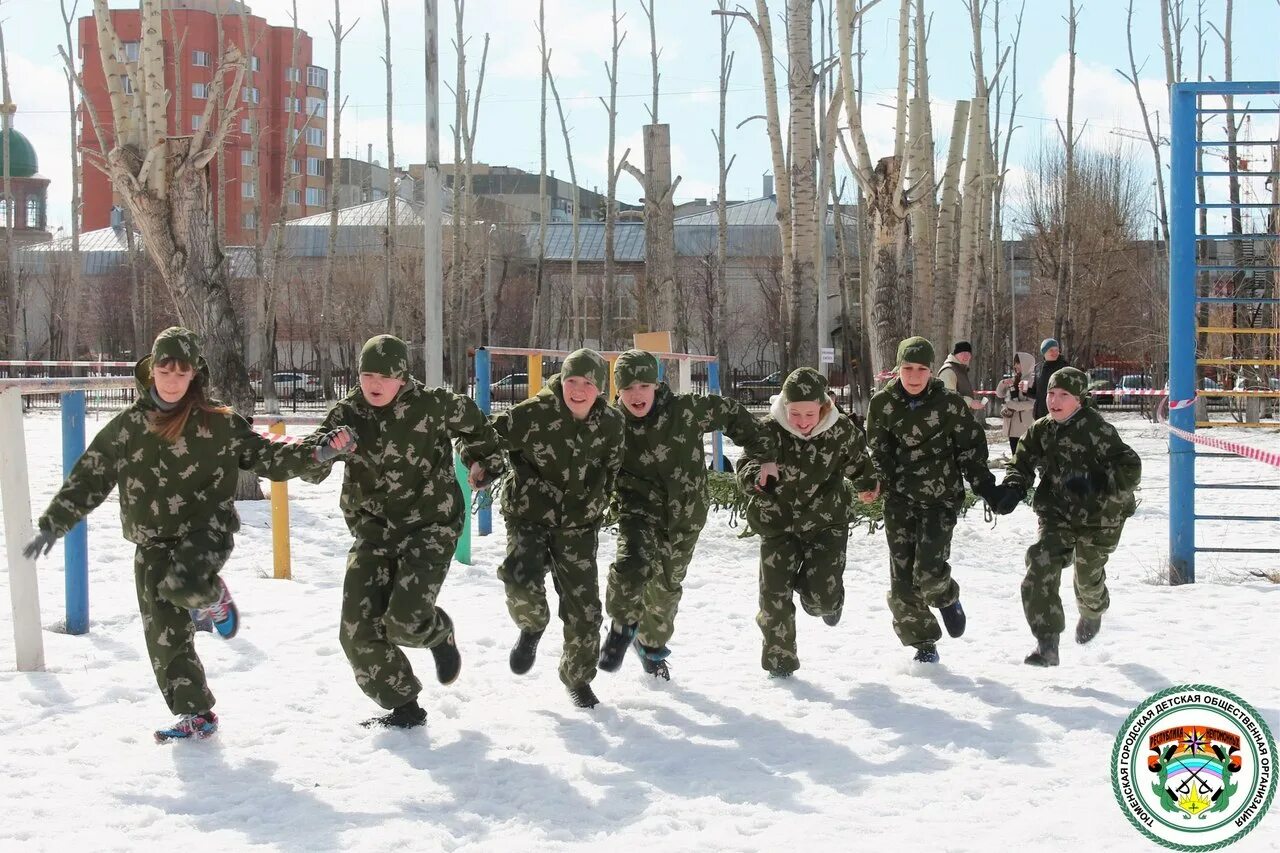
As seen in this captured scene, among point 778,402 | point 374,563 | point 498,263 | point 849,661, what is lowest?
point 849,661

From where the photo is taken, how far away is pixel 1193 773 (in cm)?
393

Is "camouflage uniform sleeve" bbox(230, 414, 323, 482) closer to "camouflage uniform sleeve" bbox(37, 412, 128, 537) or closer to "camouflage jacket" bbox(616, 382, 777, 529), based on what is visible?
"camouflage uniform sleeve" bbox(37, 412, 128, 537)

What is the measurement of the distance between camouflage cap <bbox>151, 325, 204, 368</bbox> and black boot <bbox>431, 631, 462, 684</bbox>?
5.00ft

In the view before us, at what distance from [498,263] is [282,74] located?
34.1m

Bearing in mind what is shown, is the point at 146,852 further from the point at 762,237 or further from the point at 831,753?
the point at 762,237

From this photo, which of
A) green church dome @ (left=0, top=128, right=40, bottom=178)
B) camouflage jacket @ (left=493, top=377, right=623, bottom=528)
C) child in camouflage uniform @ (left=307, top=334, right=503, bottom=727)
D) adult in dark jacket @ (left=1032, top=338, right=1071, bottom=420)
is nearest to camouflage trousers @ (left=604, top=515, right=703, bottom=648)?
camouflage jacket @ (left=493, top=377, right=623, bottom=528)

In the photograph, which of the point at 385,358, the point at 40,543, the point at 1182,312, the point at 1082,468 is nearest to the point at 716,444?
the point at 1182,312

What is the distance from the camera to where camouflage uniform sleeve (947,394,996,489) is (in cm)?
600

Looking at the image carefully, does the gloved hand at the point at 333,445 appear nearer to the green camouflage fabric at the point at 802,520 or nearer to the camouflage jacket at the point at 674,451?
the camouflage jacket at the point at 674,451

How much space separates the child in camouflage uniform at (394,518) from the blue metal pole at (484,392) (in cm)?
401

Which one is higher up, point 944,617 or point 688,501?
point 688,501

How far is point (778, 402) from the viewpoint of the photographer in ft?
19.6

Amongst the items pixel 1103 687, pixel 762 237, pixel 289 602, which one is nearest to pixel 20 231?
pixel 762 237

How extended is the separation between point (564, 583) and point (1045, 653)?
2377 millimetres
